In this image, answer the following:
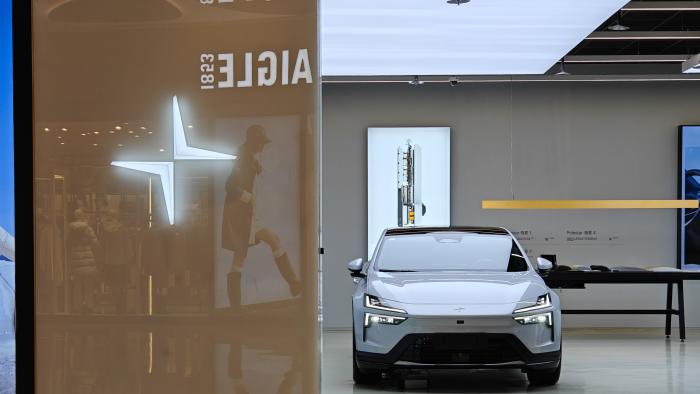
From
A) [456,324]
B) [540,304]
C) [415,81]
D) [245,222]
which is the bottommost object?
[456,324]

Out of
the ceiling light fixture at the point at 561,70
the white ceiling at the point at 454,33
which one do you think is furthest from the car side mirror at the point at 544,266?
the ceiling light fixture at the point at 561,70

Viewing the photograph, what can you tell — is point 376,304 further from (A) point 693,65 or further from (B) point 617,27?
(A) point 693,65

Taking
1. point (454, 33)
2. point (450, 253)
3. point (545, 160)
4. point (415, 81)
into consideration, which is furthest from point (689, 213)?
point (454, 33)

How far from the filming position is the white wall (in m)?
11.3

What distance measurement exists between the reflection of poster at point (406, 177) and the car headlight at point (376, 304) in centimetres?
484

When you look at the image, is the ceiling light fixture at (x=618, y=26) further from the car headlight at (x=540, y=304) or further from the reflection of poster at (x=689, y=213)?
the car headlight at (x=540, y=304)

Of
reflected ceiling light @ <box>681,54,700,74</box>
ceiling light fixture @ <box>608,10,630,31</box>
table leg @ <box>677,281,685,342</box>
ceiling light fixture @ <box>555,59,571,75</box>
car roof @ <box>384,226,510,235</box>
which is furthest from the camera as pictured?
ceiling light fixture @ <box>555,59,571,75</box>

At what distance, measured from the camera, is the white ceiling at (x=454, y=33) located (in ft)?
20.9

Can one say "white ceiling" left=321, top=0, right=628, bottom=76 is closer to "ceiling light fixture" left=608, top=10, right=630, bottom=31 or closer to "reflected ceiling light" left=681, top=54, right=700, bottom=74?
"ceiling light fixture" left=608, top=10, right=630, bottom=31

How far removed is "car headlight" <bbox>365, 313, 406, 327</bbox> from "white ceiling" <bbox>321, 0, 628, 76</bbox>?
229 cm

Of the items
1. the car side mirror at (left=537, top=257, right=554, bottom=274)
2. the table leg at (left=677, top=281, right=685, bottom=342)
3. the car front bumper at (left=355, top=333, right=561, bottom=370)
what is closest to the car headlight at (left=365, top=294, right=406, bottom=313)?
the car front bumper at (left=355, top=333, right=561, bottom=370)

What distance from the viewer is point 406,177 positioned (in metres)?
11.3

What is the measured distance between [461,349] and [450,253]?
52.7 inches

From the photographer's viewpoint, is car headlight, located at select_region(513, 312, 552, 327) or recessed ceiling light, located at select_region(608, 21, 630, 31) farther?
recessed ceiling light, located at select_region(608, 21, 630, 31)
